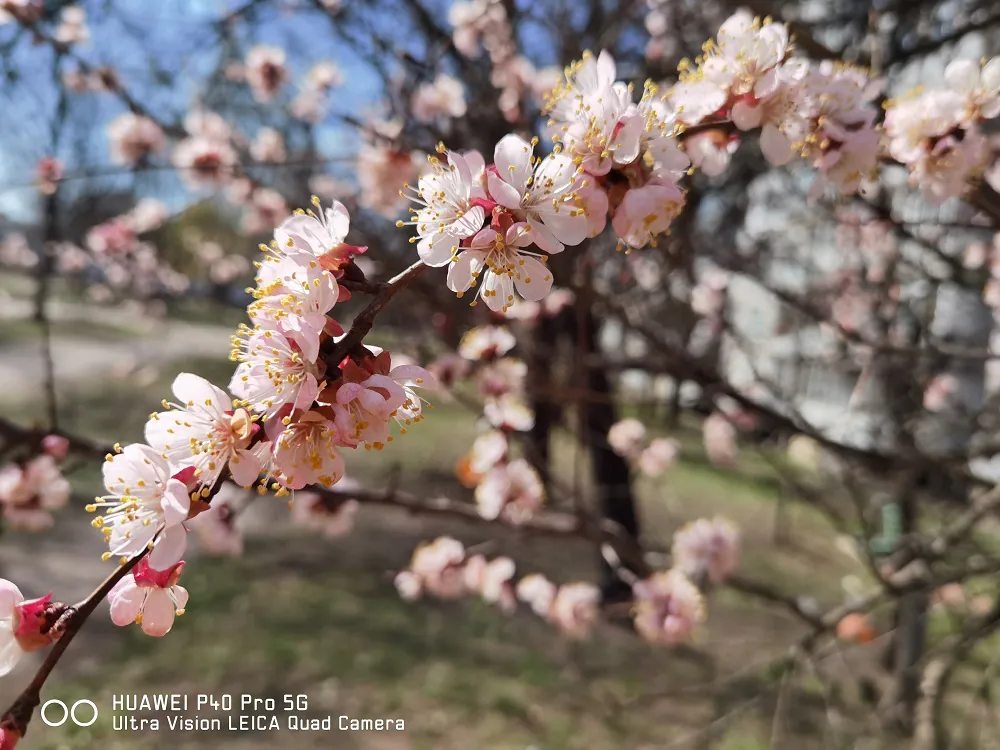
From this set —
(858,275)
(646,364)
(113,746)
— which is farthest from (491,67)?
(113,746)

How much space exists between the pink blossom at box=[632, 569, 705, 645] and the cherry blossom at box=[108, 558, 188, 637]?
181 centimetres

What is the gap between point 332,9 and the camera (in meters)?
2.23

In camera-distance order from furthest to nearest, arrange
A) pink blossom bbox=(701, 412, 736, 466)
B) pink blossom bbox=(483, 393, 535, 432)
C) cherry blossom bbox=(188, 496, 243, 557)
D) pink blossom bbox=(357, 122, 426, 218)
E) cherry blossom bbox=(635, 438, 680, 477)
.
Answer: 1. pink blossom bbox=(701, 412, 736, 466)
2. cherry blossom bbox=(635, 438, 680, 477)
3. pink blossom bbox=(357, 122, 426, 218)
4. pink blossom bbox=(483, 393, 535, 432)
5. cherry blossom bbox=(188, 496, 243, 557)

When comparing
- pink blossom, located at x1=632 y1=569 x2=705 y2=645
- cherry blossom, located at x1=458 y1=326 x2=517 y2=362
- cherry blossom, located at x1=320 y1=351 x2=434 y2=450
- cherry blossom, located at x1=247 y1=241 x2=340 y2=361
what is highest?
cherry blossom, located at x1=458 y1=326 x2=517 y2=362

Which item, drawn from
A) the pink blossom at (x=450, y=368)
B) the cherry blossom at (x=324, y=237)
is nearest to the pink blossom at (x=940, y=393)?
the pink blossom at (x=450, y=368)

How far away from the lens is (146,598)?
684 millimetres

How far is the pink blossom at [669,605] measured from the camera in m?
2.21

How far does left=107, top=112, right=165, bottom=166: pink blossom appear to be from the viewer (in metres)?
2.89

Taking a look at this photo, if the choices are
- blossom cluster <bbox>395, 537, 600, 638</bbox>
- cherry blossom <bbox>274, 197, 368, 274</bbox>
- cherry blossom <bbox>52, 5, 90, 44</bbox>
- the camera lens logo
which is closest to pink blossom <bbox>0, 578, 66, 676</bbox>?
cherry blossom <bbox>274, 197, 368, 274</bbox>

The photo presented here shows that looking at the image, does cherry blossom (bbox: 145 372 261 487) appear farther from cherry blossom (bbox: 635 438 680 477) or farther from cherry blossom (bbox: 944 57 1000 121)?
cherry blossom (bbox: 635 438 680 477)

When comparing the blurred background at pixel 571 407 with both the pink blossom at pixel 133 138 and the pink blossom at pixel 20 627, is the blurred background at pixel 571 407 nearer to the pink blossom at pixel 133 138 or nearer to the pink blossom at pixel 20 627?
the pink blossom at pixel 133 138

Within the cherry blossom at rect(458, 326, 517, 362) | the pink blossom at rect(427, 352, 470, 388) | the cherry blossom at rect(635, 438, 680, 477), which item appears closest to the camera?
the cherry blossom at rect(458, 326, 517, 362)

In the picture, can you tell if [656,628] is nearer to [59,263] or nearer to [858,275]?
[858,275]

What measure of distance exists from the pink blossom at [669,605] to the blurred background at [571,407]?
0.13 meters
